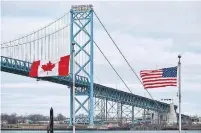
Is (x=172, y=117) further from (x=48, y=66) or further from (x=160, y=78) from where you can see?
(x=48, y=66)

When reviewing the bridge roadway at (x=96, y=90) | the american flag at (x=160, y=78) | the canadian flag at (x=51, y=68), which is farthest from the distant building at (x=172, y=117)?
the canadian flag at (x=51, y=68)

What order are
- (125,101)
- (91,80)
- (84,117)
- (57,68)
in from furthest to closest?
(125,101) → (84,117) → (91,80) → (57,68)

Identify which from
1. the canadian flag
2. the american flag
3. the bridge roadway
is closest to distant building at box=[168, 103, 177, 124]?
the bridge roadway

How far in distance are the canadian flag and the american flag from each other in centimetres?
505

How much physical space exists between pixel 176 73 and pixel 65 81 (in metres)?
62.7

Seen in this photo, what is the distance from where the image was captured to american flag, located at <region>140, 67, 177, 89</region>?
98.6ft

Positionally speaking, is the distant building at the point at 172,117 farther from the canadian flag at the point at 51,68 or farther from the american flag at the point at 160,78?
the canadian flag at the point at 51,68

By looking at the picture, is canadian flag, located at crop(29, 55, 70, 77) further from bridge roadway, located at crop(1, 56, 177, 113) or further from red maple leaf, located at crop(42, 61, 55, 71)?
bridge roadway, located at crop(1, 56, 177, 113)

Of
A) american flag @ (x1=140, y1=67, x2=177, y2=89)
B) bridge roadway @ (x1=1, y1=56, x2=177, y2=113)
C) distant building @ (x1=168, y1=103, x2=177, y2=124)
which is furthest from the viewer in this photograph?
distant building @ (x1=168, y1=103, x2=177, y2=124)

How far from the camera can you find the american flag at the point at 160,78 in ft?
98.6

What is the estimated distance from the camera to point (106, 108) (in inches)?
5871

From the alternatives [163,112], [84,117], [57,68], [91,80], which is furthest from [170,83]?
[163,112]

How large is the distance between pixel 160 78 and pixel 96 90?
281ft

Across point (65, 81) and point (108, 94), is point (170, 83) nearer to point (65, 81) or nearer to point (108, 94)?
point (65, 81)
